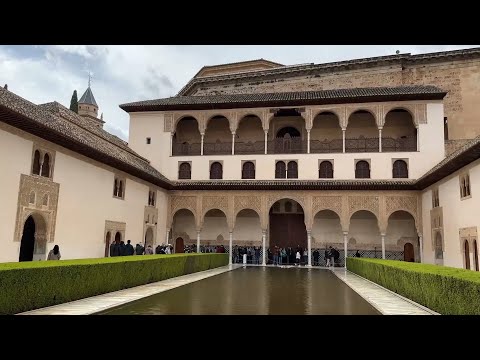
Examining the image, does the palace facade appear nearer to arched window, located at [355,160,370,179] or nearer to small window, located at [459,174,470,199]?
arched window, located at [355,160,370,179]

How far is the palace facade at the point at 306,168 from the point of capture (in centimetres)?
1983

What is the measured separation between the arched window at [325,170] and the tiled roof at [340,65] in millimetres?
10459

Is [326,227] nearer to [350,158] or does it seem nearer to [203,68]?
[350,158]

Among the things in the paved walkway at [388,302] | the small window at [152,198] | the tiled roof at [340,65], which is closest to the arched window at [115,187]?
the small window at [152,198]

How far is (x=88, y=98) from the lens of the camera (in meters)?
59.2

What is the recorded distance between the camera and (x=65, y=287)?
8.66 m

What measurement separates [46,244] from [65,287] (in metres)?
5.87

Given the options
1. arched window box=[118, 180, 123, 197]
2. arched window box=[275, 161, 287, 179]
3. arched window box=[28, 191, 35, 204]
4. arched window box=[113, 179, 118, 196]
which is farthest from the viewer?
arched window box=[275, 161, 287, 179]

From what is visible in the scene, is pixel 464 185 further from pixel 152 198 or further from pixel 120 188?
pixel 152 198

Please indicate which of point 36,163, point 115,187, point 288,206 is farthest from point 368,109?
point 36,163

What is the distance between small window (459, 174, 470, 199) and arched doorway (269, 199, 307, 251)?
10787 millimetres

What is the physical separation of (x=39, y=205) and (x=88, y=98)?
49548 millimetres

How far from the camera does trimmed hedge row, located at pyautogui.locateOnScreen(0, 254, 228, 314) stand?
7.14 meters

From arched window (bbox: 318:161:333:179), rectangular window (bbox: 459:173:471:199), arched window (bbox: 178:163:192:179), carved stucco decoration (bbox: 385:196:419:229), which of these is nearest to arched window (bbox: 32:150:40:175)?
arched window (bbox: 178:163:192:179)
